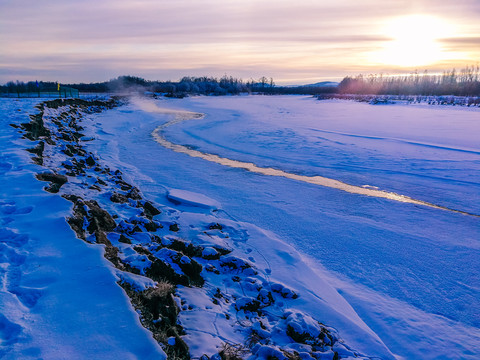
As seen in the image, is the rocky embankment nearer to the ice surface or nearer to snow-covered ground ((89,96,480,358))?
the ice surface

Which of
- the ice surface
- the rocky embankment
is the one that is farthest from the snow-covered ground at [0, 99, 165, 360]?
the ice surface

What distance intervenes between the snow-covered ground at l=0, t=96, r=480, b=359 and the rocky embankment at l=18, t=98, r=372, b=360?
30 mm

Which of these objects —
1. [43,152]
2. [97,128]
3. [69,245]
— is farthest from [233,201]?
[97,128]

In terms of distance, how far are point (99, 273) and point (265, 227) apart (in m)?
3.01

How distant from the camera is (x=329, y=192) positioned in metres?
7.35

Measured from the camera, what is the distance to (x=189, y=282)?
3.46 meters

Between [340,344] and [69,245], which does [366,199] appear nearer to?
[340,344]

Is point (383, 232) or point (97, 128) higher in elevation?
point (97, 128)

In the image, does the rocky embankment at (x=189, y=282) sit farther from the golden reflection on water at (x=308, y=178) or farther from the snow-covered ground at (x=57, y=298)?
the golden reflection on water at (x=308, y=178)

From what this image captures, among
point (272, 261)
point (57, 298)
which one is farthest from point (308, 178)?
point (57, 298)

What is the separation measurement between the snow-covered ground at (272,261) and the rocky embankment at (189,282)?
30 mm

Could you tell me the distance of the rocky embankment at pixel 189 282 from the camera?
2684mm

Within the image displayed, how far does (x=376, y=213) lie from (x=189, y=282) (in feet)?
13.5

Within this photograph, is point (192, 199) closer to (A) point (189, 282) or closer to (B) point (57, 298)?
(A) point (189, 282)
